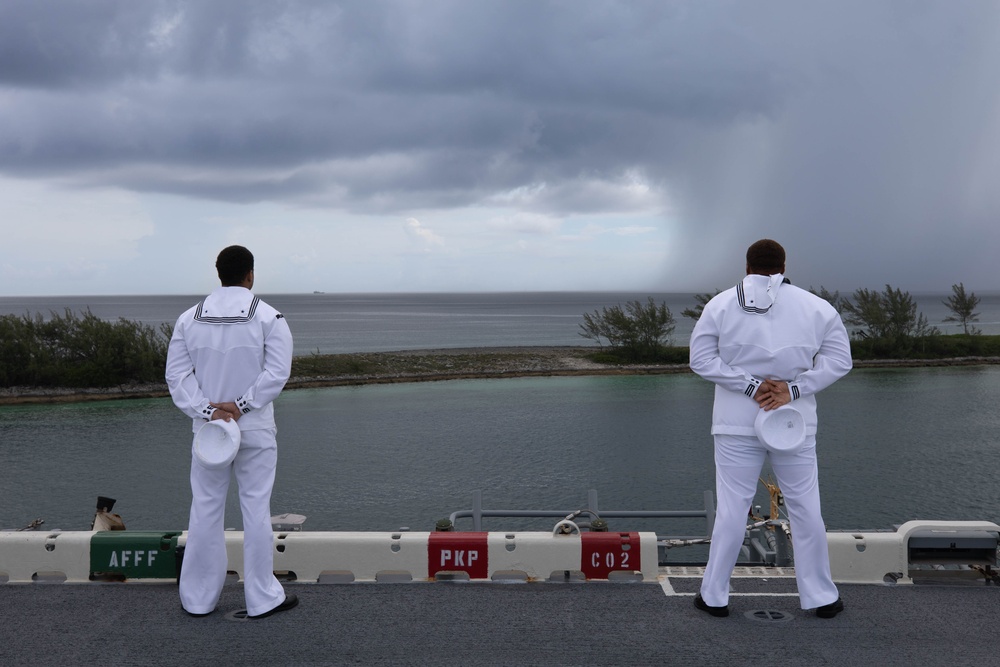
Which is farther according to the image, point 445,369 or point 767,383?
point 445,369

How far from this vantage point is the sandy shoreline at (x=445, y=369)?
4925cm

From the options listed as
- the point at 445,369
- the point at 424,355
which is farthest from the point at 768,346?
the point at 424,355

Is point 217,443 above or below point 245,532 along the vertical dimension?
above

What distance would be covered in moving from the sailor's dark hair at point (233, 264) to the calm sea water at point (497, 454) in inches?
669

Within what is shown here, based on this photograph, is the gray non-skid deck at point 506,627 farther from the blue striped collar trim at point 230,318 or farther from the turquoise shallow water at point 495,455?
the turquoise shallow water at point 495,455

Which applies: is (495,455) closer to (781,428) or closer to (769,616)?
(769,616)

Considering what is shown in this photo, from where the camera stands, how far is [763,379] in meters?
4.39

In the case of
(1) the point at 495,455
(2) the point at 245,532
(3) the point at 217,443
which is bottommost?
(1) the point at 495,455

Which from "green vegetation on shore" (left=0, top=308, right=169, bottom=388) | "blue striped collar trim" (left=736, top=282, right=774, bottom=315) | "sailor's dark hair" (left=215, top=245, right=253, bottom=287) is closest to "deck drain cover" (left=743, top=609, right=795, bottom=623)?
"blue striped collar trim" (left=736, top=282, right=774, bottom=315)

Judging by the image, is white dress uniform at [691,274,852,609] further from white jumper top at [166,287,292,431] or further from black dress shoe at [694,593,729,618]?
white jumper top at [166,287,292,431]

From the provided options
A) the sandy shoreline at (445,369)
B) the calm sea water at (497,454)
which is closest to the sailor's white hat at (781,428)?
the calm sea water at (497,454)

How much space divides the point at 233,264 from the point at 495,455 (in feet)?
89.1

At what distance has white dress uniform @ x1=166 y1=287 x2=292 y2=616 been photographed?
447 centimetres

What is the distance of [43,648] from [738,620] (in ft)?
13.1
